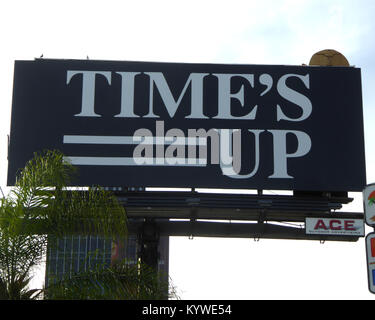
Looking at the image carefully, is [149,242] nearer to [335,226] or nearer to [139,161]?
[139,161]

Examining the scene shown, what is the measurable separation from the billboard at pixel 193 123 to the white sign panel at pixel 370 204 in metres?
12.9

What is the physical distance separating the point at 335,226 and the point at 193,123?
5.63m

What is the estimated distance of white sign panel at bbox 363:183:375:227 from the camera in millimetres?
9164

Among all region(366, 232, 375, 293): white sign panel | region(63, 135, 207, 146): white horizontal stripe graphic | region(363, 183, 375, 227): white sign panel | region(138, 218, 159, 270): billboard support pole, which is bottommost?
region(366, 232, 375, 293): white sign panel

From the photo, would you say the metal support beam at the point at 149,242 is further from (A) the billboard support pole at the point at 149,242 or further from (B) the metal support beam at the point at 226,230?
(B) the metal support beam at the point at 226,230

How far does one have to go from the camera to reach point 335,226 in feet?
70.9

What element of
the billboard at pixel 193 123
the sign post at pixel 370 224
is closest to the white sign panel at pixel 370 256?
the sign post at pixel 370 224

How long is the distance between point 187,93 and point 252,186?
12.5ft

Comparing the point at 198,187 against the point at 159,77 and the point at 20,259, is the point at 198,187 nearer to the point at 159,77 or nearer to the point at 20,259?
the point at 159,77

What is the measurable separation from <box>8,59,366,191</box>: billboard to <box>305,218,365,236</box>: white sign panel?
3.73ft

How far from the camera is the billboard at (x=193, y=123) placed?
73.4 feet

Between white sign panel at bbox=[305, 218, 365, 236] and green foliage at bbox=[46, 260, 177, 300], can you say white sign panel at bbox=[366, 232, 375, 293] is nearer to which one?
green foliage at bbox=[46, 260, 177, 300]

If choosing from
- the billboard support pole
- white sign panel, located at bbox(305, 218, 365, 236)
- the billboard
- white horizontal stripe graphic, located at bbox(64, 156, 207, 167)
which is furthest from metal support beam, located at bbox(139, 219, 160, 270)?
white sign panel, located at bbox(305, 218, 365, 236)
